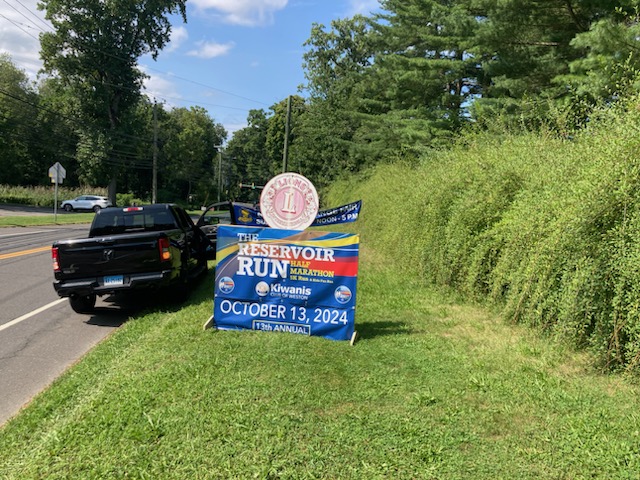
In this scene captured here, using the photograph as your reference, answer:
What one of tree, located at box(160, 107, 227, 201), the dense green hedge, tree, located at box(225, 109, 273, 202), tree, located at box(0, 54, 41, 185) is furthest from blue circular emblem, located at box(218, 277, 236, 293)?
tree, located at box(225, 109, 273, 202)

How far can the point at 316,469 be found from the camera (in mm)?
2811

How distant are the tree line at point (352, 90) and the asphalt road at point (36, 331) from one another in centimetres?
734

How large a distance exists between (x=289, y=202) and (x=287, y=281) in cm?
116

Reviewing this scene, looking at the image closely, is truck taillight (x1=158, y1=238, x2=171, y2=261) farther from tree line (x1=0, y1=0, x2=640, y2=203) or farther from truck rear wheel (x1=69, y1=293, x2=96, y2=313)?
tree line (x1=0, y1=0, x2=640, y2=203)

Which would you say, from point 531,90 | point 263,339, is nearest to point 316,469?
point 263,339

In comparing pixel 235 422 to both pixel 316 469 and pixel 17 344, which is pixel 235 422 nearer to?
pixel 316 469

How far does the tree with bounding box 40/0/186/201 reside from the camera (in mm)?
39125

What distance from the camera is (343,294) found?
538 cm

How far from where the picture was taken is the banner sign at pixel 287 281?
212 inches

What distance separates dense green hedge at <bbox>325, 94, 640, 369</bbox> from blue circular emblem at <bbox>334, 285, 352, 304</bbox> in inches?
85.4

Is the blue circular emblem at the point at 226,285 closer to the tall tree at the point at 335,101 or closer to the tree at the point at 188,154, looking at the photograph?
the tall tree at the point at 335,101

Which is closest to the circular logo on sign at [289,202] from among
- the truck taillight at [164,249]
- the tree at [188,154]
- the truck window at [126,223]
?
the truck taillight at [164,249]

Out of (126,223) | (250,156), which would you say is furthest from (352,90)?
(250,156)

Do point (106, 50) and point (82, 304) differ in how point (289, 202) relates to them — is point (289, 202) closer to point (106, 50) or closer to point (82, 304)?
point (82, 304)
